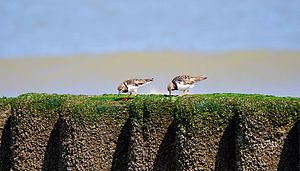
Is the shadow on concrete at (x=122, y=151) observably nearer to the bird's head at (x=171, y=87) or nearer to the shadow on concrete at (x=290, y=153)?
the bird's head at (x=171, y=87)

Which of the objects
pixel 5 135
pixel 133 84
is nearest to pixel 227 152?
pixel 133 84

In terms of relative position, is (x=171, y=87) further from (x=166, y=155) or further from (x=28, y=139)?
(x=28, y=139)

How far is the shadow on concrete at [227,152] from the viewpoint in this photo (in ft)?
55.0

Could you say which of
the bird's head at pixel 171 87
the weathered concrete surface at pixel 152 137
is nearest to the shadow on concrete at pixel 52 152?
the weathered concrete surface at pixel 152 137

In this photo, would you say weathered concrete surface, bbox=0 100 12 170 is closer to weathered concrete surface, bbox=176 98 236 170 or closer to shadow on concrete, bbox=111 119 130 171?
shadow on concrete, bbox=111 119 130 171

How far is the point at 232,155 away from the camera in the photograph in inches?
667

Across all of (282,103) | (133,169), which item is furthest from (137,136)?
(282,103)

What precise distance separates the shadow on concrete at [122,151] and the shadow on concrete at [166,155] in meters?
0.91

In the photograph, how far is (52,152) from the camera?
18453 millimetres

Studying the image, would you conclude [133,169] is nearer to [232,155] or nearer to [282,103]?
[232,155]

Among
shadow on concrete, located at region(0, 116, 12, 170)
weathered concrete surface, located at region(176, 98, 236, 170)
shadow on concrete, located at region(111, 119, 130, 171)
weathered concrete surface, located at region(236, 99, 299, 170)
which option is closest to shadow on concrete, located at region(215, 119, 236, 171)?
weathered concrete surface, located at region(176, 98, 236, 170)

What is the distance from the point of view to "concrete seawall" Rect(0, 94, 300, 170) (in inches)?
635

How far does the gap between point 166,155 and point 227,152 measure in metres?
1.44

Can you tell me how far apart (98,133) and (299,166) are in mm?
4711
